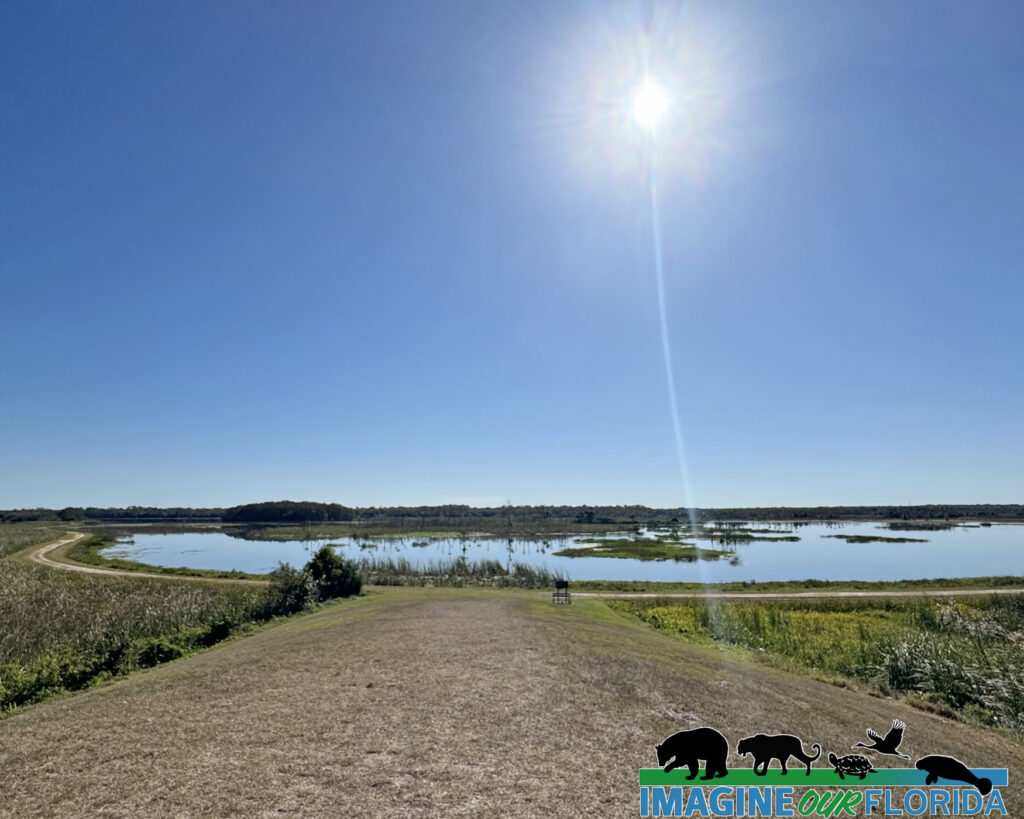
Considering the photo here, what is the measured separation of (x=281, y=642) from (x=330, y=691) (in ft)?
22.8

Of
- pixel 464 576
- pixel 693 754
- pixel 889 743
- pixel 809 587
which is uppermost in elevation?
pixel 693 754

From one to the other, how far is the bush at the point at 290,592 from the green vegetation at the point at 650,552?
1824 inches

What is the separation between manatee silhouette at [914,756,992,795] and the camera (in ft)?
27.4

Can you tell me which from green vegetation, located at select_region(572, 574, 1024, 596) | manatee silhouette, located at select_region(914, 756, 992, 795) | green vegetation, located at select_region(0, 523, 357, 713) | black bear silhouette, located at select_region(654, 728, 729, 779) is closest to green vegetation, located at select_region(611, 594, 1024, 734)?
green vegetation, located at select_region(572, 574, 1024, 596)

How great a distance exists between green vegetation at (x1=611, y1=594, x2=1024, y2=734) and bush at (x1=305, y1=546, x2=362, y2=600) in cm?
1429

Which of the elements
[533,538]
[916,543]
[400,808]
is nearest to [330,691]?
[400,808]

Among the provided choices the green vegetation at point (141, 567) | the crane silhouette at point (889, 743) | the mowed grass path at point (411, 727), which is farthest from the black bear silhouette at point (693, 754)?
the green vegetation at point (141, 567)

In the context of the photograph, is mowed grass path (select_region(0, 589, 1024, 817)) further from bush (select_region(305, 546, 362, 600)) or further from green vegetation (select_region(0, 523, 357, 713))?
bush (select_region(305, 546, 362, 600))

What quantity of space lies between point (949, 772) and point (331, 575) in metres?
27.6

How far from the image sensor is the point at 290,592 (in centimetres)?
2762

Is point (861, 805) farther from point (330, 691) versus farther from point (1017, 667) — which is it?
point (1017, 667)

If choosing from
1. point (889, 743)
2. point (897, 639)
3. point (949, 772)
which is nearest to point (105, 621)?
point (889, 743)

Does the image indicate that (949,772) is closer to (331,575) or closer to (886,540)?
(331,575)

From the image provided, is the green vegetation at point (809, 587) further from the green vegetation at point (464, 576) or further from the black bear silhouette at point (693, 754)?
the black bear silhouette at point (693, 754)
